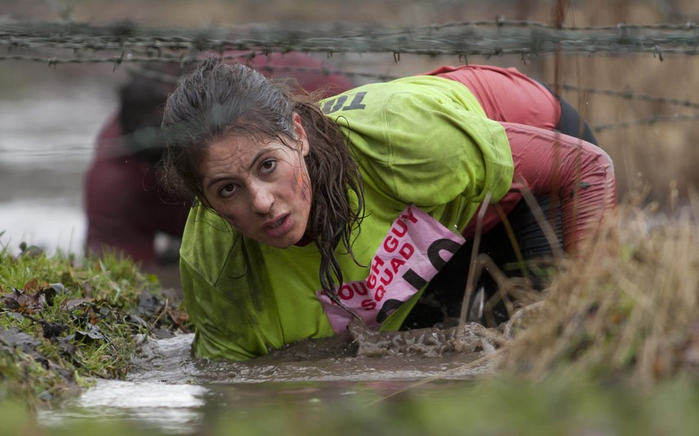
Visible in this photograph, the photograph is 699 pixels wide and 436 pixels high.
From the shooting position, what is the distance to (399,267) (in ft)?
15.8

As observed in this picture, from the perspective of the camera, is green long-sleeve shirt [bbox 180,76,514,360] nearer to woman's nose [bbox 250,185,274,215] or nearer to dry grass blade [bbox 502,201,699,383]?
woman's nose [bbox 250,185,274,215]

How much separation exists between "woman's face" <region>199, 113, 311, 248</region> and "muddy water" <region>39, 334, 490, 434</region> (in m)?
0.60

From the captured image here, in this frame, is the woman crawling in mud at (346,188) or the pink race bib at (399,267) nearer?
the woman crawling in mud at (346,188)

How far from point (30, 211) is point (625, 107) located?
5905 millimetres

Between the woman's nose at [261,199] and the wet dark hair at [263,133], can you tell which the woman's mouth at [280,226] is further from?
the wet dark hair at [263,133]

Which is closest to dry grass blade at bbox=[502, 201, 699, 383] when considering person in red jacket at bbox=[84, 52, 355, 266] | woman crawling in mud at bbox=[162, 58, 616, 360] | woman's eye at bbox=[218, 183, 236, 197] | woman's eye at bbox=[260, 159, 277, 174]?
woman crawling in mud at bbox=[162, 58, 616, 360]

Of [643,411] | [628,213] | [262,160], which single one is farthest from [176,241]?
[643,411]

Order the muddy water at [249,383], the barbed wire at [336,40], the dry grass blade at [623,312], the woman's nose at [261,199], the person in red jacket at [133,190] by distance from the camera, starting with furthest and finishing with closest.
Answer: the person in red jacket at [133,190] < the barbed wire at [336,40] < the woman's nose at [261,199] < the muddy water at [249,383] < the dry grass blade at [623,312]

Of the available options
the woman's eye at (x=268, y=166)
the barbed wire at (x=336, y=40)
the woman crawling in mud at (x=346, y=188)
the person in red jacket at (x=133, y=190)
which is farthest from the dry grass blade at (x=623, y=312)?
the person in red jacket at (x=133, y=190)

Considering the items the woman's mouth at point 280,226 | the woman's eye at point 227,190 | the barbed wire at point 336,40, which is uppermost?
the barbed wire at point 336,40

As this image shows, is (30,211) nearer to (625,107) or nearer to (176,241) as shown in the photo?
(176,241)

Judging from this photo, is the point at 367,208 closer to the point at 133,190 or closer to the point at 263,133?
the point at 263,133

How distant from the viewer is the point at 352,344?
4.86m

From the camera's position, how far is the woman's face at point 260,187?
13.6 feet
